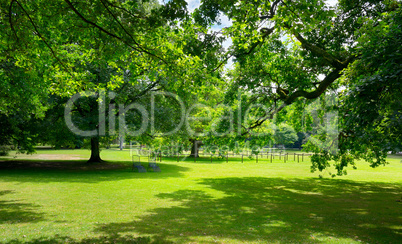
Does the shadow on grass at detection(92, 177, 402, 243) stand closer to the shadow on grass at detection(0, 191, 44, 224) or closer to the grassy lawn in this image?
the grassy lawn

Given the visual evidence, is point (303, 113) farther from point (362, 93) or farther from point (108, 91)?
point (108, 91)

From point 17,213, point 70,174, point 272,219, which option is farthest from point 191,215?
point 70,174

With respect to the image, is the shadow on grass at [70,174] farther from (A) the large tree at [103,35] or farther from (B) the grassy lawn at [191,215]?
(A) the large tree at [103,35]

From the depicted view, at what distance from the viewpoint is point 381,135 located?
6.05 meters

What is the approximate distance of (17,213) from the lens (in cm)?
757

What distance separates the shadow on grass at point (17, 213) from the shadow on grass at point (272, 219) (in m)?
2.18

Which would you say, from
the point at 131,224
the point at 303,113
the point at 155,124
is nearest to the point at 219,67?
the point at 131,224

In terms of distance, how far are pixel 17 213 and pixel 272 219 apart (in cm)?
722

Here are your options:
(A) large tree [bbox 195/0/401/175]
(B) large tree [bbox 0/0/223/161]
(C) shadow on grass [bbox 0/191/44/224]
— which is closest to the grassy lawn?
(C) shadow on grass [bbox 0/191/44/224]

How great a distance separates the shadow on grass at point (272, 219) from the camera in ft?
20.0

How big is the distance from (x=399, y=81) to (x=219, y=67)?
290 inches

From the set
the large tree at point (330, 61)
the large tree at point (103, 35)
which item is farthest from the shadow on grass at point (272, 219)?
the large tree at point (103, 35)

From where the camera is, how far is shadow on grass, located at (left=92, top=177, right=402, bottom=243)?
611 cm

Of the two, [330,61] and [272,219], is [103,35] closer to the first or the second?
[272,219]
